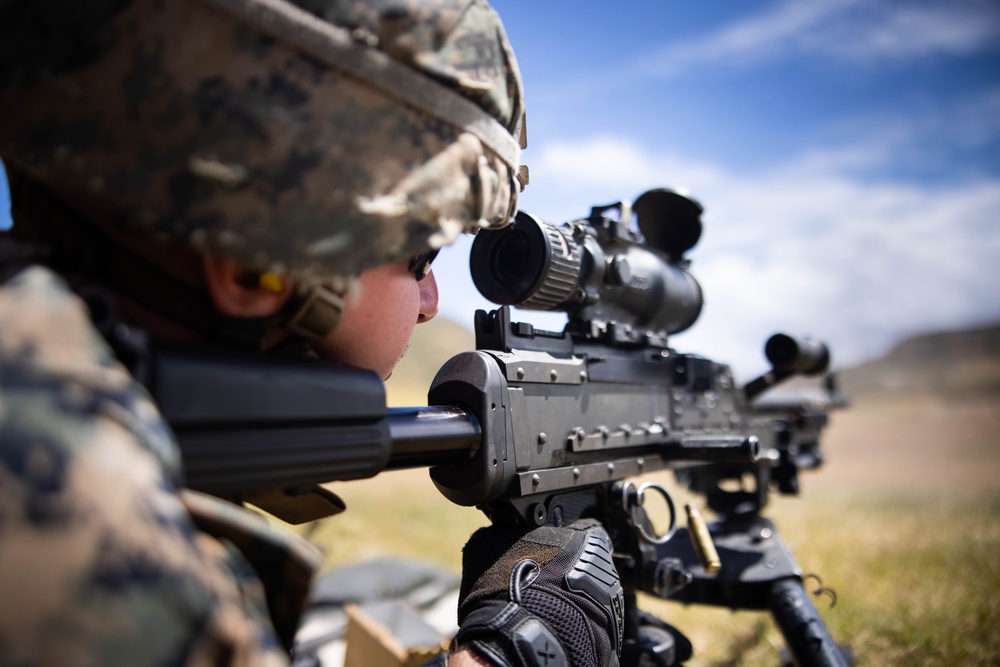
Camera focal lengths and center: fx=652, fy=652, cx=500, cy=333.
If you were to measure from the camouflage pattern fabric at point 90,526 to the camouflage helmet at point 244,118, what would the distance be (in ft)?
0.98

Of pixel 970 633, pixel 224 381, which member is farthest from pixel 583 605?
pixel 970 633

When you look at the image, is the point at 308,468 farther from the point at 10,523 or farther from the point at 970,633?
the point at 970,633

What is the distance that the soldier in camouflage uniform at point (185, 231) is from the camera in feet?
2.45

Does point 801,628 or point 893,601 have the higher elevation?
point 801,628

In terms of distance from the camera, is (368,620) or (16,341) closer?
(16,341)

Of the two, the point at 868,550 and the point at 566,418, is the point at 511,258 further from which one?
the point at 868,550

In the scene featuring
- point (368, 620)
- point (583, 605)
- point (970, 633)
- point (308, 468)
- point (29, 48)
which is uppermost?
point (29, 48)

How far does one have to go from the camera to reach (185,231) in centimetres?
110

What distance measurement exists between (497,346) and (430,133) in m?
0.98

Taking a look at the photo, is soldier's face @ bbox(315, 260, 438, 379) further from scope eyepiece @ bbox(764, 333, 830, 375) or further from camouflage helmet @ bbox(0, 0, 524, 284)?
scope eyepiece @ bbox(764, 333, 830, 375)

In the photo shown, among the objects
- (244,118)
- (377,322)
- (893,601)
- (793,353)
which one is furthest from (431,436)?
(893,601)

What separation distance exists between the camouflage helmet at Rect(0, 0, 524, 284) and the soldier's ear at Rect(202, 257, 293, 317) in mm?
109

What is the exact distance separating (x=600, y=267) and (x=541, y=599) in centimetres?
131

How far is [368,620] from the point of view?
3.35m
